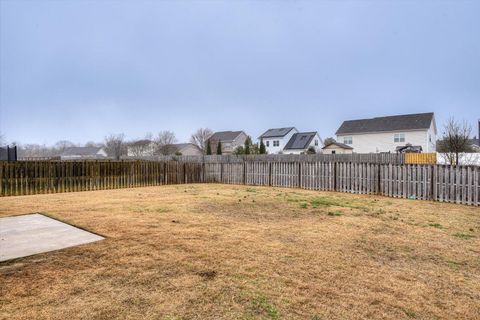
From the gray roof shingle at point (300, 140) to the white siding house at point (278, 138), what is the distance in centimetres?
122

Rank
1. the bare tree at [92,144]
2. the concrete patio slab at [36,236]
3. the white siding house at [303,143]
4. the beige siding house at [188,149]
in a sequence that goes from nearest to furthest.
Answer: the concrete patio slab at [36,236] → the white siding house at [303,143] → the beige siding house at [188,149] → the bare tree at [92,144]

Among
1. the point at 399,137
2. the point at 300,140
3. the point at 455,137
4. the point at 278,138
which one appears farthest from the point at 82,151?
the point at 455,137

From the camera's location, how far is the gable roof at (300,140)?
47594 millimetres

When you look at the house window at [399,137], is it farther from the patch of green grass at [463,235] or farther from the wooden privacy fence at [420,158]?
the patch of green grass at [463,235]

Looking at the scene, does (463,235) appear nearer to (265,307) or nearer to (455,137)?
(265,307)

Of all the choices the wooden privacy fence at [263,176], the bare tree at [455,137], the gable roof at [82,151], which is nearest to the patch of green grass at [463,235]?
the wooden privacy fence at [263,176]

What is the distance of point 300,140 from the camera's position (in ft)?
161

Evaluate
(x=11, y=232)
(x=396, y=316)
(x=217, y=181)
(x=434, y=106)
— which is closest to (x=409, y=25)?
(x=217, y=181)

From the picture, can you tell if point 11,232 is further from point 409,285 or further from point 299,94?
point 299,94

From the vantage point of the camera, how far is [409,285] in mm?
3127

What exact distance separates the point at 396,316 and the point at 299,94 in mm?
37120

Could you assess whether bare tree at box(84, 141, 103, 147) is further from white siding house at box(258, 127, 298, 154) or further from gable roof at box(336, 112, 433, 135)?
gable roof at box(336, 112, 433, 135)

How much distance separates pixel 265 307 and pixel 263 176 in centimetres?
1376

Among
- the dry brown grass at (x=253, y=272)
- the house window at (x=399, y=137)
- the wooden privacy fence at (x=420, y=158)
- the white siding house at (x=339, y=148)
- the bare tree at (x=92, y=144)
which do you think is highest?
the bare tree at (x=92, y=144)
